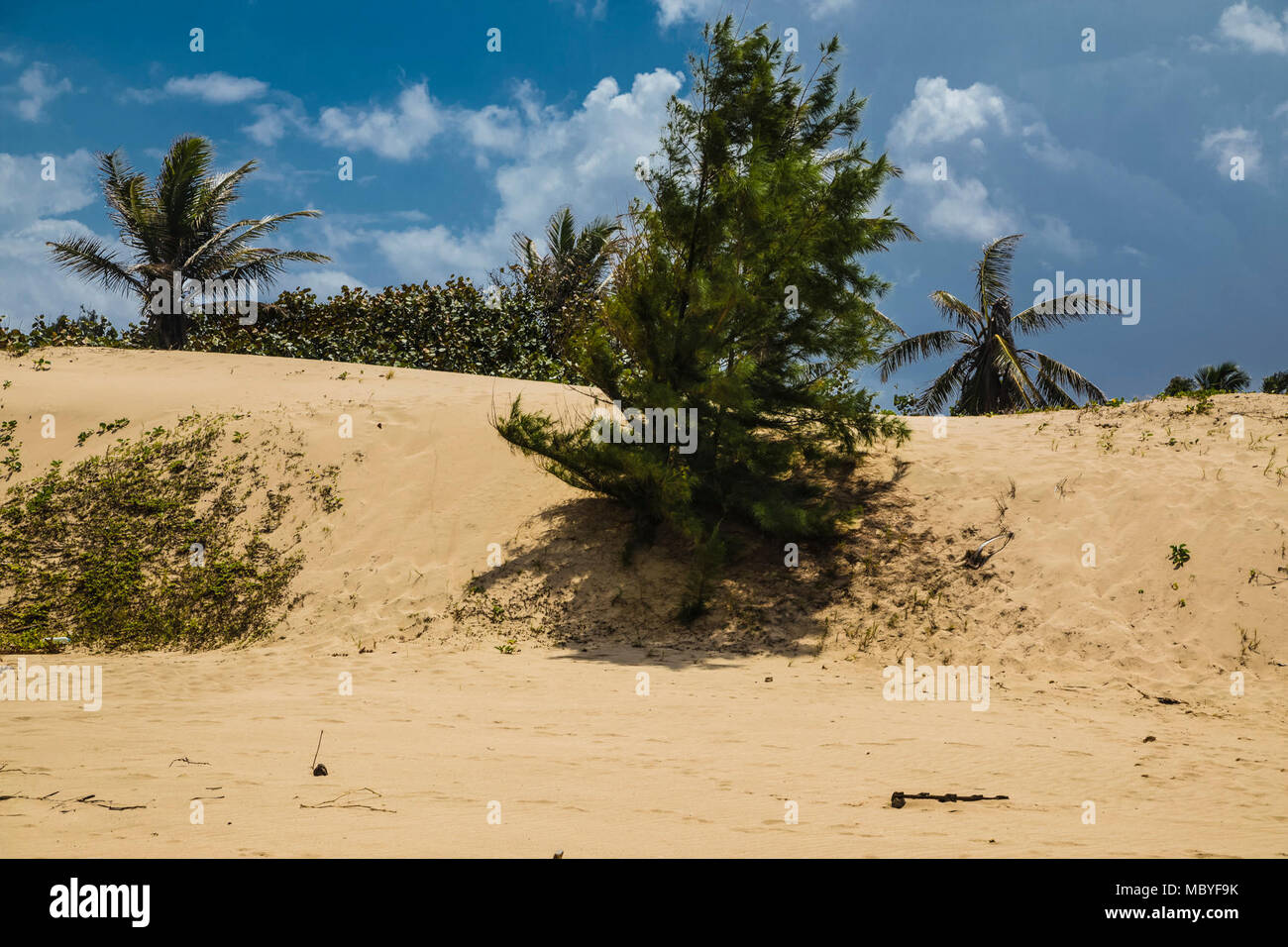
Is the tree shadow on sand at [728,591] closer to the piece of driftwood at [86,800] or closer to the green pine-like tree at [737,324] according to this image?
the green pine-like tree at [737,324]

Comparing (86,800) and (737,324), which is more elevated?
(737,324)

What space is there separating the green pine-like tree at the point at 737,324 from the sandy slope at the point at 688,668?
1.32 meters

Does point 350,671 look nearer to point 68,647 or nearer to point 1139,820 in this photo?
point 68,647

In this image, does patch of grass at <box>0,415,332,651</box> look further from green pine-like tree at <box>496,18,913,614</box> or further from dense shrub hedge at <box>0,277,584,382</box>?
dense shrub hedge at <box>0,277,584,382</box>

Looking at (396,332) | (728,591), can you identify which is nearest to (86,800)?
(728,591)

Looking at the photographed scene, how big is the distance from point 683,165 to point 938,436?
6.77 meters

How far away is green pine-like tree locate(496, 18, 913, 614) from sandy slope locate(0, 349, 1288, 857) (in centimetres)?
132

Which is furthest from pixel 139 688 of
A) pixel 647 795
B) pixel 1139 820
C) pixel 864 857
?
pixel 1139 820

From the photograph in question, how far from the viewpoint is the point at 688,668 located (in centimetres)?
1038

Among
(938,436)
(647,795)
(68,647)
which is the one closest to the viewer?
(647,795)

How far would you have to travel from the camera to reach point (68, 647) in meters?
11.5

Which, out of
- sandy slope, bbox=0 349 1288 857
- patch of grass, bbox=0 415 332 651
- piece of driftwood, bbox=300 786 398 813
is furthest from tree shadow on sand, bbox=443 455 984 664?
piece of driftwood, bbox=300 786 398 813

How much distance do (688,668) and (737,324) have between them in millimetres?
5100

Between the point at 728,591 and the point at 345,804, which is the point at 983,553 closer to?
the point at 728,591
